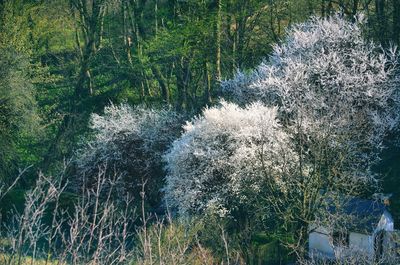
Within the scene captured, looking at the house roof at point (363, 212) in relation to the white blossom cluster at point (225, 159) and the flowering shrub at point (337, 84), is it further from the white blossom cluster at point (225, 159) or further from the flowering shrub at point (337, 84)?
the white blossom cluster at point (225, 159)

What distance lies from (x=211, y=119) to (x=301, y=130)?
4007 mm

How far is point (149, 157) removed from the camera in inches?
1270

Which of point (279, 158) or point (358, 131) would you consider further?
point (358, 131)

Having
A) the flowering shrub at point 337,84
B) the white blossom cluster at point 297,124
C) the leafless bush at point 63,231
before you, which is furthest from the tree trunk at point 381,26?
the leafless bush at point 63,231

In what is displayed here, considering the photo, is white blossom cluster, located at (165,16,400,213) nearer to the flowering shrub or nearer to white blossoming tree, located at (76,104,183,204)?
the flowering shrub

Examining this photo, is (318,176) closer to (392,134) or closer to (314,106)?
(314,106)

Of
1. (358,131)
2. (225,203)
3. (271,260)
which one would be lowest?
(271,260)

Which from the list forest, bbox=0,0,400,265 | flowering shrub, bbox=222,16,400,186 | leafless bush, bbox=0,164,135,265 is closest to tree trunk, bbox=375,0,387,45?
forest, bbox=0,0,400,265

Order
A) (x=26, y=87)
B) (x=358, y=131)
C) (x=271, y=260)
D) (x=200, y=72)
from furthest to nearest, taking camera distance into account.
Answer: (x=200, y=72) → (x=26, y=87) → (x=358, y=131) → (x=271, y=260)

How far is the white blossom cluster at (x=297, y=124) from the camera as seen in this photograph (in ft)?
84.9

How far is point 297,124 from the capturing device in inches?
996

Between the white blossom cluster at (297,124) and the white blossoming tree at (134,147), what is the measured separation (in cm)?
382

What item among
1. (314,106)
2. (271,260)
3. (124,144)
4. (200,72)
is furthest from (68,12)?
(271,260)

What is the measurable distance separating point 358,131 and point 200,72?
52.2 ft
